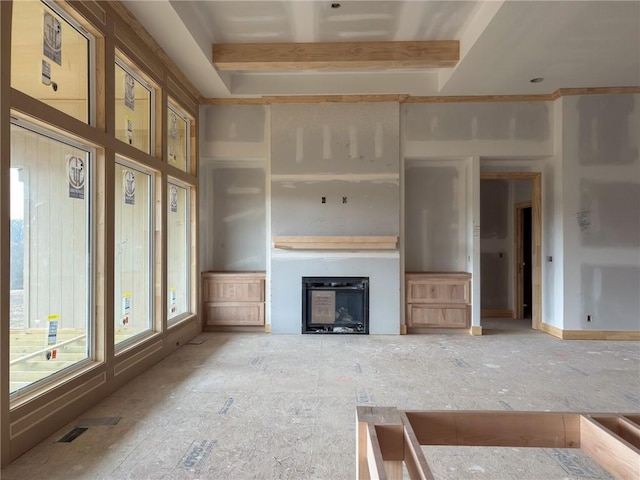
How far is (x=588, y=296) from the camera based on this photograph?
5.01 metres

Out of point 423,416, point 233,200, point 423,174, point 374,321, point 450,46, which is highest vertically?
point 450,46

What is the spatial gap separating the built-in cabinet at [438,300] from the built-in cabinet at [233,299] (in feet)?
7.57

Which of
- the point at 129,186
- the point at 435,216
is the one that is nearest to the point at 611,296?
the point at 435,216

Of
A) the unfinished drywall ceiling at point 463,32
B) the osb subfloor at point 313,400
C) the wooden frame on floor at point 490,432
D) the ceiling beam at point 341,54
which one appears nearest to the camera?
the wooden frame on floor at point 490,432

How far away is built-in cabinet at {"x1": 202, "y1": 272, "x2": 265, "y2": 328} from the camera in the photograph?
553 centimetres

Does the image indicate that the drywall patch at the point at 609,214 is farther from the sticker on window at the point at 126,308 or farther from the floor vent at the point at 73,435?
the floor vent at the point at 73,435

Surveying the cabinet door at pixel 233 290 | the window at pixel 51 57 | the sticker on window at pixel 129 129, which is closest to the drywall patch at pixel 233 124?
the sticker on window at pixel 129 129

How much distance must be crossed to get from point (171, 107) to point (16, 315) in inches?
128

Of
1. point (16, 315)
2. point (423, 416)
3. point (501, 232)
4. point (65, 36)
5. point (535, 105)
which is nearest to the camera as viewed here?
point (423, 416)

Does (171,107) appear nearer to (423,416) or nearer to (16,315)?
(16,315)

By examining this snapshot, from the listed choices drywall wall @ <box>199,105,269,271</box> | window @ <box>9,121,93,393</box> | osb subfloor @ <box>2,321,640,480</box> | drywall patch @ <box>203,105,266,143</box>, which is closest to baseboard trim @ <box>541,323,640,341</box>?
osb subfloor @ <box>2,321,640,480</box>

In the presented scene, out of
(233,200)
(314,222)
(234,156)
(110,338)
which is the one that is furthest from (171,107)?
(110,338)

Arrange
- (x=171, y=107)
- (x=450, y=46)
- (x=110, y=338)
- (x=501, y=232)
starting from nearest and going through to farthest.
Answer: (x=110, y=338), (x=450, y=46), (x=171, y=107), (x=501, y=232)

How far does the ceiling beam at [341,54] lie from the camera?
172 inches
